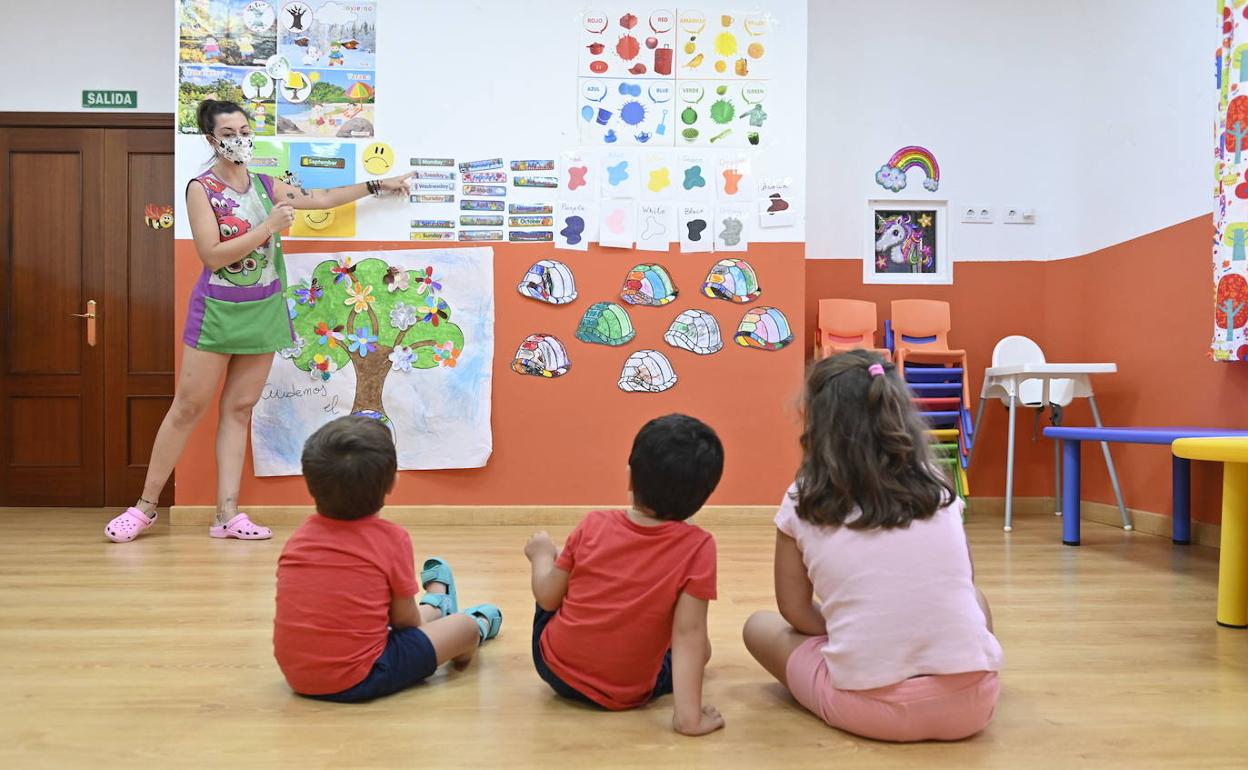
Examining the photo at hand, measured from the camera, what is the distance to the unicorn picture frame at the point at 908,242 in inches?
181

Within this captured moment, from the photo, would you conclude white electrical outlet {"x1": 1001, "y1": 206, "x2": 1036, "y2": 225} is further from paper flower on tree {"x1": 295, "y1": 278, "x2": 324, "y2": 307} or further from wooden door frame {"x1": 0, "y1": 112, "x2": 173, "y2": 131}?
wooden door frame {"x1": 0, "y1": 112, "x2": 173, "y2": 131}

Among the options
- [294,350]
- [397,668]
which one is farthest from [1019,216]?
[397,668]

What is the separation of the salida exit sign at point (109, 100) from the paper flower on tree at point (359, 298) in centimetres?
172

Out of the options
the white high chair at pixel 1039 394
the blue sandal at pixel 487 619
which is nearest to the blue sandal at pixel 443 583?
the blue sandal at pixel 487 619

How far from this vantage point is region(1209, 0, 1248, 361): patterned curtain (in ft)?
10.2

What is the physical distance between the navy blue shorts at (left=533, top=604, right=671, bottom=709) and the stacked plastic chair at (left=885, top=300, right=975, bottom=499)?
9.46ft

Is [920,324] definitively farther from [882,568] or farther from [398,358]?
[882,568]

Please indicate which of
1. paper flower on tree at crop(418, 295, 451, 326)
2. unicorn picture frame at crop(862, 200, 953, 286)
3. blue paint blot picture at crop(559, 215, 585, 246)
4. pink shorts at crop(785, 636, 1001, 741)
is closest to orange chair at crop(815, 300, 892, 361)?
unicorn picture frame at crop(862, 200, 953, 286)

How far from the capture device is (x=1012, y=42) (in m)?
4.63

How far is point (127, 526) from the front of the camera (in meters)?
3.49

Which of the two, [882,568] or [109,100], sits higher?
[109,100]

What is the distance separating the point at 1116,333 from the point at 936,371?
815 millimetres

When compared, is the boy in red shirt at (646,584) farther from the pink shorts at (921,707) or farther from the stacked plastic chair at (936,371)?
the stacked plastic chair at (936,371)

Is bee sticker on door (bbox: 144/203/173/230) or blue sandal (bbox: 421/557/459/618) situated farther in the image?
bee sticker on door (bbox: 144/203/173/230)
